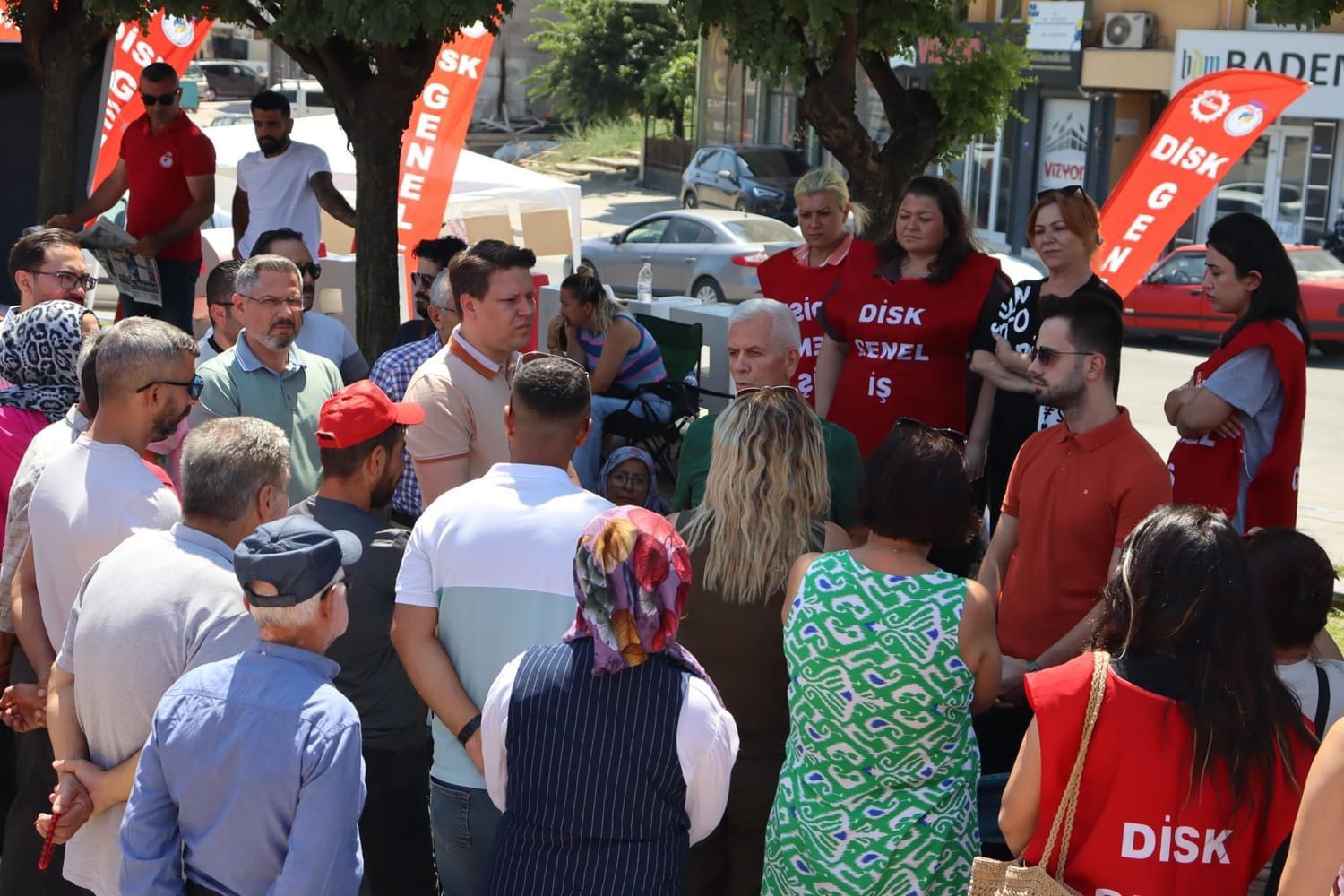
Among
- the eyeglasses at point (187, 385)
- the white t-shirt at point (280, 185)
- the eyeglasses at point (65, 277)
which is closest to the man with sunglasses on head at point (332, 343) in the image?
the eyeglasses at point (65, 277)

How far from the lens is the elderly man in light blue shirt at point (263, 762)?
2838mm

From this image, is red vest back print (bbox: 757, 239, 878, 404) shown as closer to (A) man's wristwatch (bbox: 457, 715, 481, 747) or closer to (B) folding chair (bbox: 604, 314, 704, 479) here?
(B) folding chair (bbox: 604, 314, 704, 479)

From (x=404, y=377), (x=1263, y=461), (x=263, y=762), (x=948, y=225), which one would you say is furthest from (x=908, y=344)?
(x=263, y=762)

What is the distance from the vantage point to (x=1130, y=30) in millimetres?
27141

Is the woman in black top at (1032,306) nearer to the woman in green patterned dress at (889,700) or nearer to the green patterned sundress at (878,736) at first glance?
the woman in green patterned dress at (889,700)

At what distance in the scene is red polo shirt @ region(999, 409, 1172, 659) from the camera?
3916mm

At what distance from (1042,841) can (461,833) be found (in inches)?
54.3

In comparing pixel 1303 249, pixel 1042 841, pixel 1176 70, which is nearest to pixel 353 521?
pixel 1042 841

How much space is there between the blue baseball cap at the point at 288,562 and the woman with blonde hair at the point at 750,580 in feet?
3.20

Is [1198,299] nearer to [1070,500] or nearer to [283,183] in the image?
[283,183]

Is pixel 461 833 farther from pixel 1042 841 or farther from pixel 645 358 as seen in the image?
pixel 645 358

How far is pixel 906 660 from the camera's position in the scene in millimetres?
3119

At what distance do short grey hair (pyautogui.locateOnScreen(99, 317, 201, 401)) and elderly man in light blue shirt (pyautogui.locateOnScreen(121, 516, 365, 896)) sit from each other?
3.72 feet

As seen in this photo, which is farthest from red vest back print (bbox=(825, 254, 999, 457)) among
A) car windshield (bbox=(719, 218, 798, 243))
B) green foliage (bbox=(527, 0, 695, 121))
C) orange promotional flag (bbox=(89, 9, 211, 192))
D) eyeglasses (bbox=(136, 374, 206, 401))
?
green foliage (bbox=(527, 0, 695, 121))
